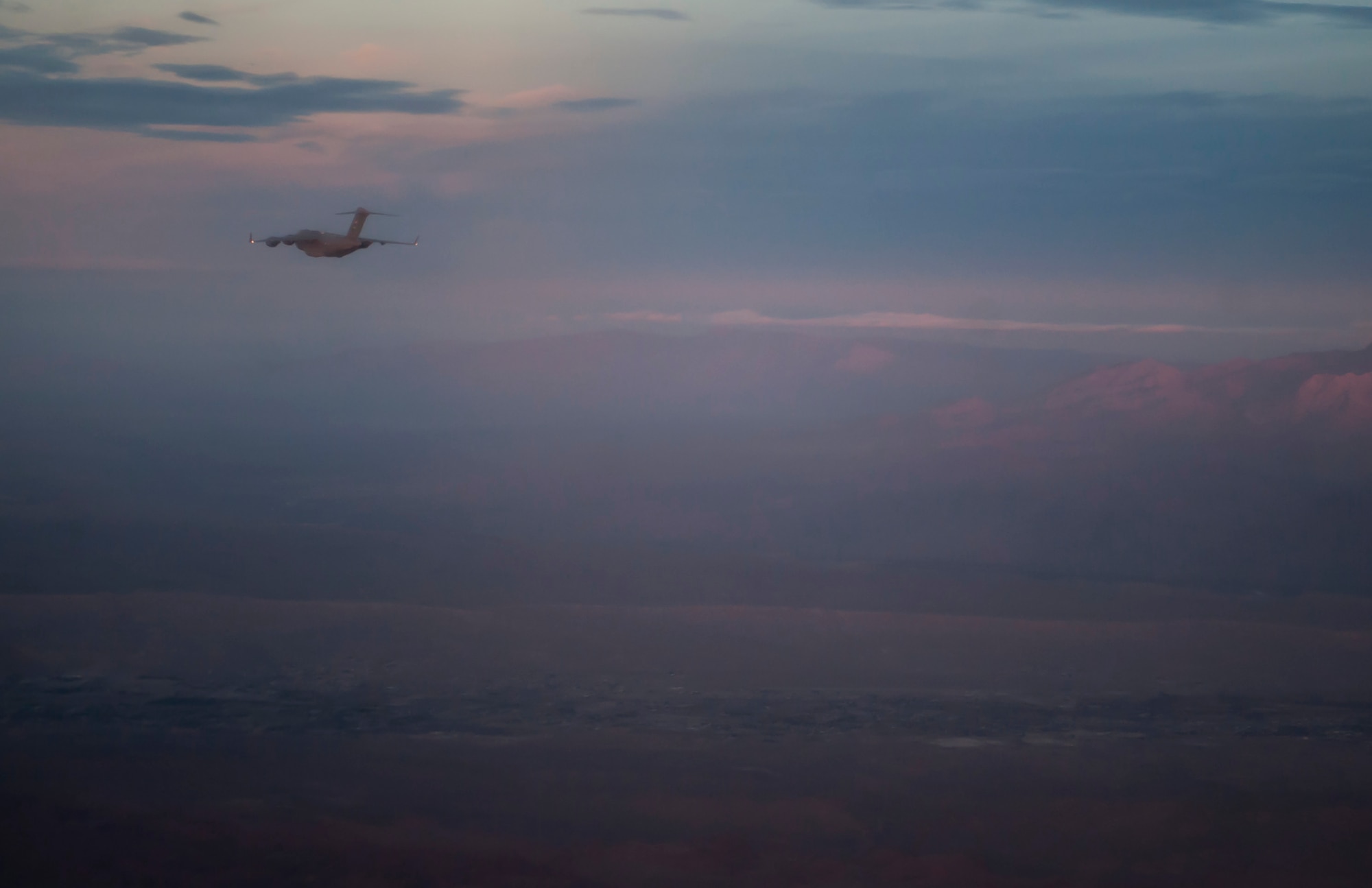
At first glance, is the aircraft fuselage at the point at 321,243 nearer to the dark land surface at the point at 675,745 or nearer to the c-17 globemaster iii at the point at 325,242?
the c-17 globemaster iii at the point at 325,242

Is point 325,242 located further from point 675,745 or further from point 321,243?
point 675,745

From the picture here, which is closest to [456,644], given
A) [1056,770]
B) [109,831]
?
[109,831]

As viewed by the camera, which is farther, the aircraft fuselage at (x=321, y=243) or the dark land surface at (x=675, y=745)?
the dark land surface at (x=675, y=745)

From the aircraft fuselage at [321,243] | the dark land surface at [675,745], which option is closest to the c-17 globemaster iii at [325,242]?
the aircraft fuselage at [321,243]

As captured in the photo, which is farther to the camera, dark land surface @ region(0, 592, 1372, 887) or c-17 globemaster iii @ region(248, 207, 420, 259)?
dark land surface @ region(0, 592, 1372, 887)

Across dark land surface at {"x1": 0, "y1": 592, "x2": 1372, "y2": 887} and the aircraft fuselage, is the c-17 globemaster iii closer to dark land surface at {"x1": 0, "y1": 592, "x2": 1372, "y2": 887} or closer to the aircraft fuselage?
the aircraft fuselage

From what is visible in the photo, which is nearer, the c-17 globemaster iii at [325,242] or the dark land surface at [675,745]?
the c-17 globemaster iii at [325,242]

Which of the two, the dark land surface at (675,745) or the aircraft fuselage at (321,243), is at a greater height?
the aircraft fuselage at (321,243)

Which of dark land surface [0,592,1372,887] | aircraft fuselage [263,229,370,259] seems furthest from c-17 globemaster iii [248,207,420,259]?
dark land surface [0,592,1372,887]

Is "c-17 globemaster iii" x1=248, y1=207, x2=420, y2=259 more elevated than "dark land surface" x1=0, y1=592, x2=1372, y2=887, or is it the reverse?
"c-17 globemaster iii" x1=248, y1=207, x2=420, y2=259

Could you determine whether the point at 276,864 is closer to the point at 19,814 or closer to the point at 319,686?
the point at 19,814

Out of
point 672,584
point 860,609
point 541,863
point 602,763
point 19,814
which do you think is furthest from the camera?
point 672,584
